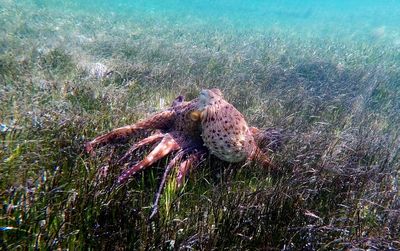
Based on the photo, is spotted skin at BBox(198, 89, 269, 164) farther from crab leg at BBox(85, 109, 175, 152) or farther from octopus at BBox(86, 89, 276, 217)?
crab leg at BBox(85, 109, 175, 152)

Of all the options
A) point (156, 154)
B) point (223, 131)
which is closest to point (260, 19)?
point (223, 131)

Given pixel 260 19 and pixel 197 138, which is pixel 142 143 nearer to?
pixel 197 138

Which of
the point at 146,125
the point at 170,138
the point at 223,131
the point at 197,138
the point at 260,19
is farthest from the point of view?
the point at 260,19

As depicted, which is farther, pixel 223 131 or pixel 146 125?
pixel 146 125

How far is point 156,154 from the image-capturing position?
132 inches

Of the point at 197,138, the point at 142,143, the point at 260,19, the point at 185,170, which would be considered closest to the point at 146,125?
the point at 142,143

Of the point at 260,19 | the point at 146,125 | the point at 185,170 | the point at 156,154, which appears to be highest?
the point at 260,19

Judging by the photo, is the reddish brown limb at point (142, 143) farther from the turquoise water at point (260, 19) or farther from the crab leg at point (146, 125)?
the turquoise water at point (260, 19)

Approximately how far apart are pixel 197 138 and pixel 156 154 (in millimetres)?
611

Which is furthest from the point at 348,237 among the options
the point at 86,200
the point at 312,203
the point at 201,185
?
the point at 86,200

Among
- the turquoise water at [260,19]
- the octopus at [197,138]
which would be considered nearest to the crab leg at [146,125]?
the octopus at [197,138]

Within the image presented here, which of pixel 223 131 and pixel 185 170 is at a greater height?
pixel 223 131

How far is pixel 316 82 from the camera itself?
944 cm

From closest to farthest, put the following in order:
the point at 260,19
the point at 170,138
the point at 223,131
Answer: the point at 223,131 < the point at 170,138 < the point at 260,19
